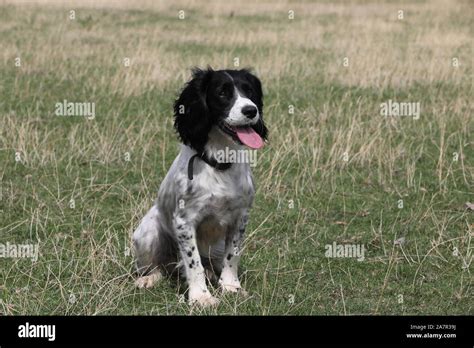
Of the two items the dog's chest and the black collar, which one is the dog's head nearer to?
the black collar

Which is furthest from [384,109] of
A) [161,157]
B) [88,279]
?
[88,279]

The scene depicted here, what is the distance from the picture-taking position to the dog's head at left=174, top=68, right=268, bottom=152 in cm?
574

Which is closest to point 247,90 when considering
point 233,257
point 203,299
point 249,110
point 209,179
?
point 249,110

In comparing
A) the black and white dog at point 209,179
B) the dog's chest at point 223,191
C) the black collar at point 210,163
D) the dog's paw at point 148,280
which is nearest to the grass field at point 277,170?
the dog's paw at point 148,280

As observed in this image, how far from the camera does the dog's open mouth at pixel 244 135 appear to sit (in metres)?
5.77

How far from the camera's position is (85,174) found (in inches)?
368

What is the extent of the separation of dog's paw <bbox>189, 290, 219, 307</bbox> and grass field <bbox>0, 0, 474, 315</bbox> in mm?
73

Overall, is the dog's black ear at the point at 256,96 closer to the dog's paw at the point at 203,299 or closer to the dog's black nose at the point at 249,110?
the dog's black nose at the point at 249,110

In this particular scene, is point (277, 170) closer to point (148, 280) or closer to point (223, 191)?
point (148, 280)

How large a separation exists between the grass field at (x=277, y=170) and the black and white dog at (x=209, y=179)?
11.3 inches

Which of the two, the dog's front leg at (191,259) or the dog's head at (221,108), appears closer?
the dog's head at (221,108)

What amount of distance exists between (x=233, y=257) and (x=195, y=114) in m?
1.03

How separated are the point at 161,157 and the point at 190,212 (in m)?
4.30

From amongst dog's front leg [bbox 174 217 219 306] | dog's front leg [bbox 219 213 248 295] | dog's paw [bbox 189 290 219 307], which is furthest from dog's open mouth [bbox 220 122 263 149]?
dog's paw [bbox 189 290 219 307]
